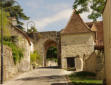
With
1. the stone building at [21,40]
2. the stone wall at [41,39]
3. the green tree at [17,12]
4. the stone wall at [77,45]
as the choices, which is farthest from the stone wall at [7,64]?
the green tree at [17,12]

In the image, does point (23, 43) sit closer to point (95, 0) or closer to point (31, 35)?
point (31, 35)

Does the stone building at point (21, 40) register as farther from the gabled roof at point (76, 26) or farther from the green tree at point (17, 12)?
the green tree at point (17, 12)

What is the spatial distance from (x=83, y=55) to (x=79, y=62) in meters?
3.34

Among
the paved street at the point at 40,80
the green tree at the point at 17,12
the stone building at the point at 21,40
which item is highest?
the green tree at the point at 17,12

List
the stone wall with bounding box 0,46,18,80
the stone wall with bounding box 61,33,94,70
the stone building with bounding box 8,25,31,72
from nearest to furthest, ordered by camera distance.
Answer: the stone wall with bounding box 0,46,18,80, the stone building with bounding box 8,25,31,72, the stone wall with bounding box 61,33,94,70

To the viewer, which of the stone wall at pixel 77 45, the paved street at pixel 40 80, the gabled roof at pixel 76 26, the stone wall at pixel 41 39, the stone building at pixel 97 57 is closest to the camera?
the paved street at pixel 40 80

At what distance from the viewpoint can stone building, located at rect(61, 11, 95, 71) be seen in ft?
127

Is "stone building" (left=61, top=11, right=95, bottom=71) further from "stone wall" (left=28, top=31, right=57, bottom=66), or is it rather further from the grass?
the grass

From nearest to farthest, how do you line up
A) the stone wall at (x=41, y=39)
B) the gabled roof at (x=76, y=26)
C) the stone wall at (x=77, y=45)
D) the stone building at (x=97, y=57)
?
1. the stone building at (x=97, y=57)
2. the gabled roof at (x=76, y=26)
3. the stone wall at (x=77, y=45)
4. the stone wall at (x=41, y=39)

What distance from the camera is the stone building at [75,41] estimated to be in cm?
3872

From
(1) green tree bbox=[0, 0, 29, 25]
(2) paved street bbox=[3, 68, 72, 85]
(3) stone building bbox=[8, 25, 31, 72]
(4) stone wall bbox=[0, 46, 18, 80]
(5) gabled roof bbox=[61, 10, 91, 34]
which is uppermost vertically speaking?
(1) green tree bbox=[0, 0, 29, 25]

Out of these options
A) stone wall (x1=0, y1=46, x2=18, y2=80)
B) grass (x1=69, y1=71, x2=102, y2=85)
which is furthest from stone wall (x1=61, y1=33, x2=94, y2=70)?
stone wall (x1=0, y1=46, x2=18, y2=80)

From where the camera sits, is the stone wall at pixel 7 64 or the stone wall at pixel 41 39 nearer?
the stone wall at pixel 7 64

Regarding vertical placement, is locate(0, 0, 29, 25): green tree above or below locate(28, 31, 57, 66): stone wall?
above
